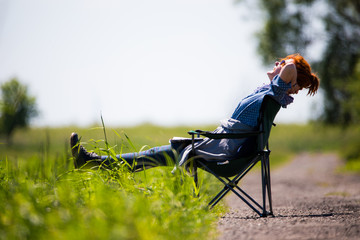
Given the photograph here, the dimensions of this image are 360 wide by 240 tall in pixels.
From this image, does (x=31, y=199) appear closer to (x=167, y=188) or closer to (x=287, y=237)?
(x=167, y=188)

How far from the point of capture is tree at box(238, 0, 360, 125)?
1573cm

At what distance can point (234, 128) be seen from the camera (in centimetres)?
358

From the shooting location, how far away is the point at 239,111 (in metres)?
3.67

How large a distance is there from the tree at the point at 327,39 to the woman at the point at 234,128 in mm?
12445

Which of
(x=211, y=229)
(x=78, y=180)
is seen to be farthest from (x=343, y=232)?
(x=78, y=180)

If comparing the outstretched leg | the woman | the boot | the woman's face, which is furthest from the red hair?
the boot

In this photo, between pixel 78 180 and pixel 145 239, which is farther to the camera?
pixel 78 180

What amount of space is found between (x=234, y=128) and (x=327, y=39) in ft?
46.4

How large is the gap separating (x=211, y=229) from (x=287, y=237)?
0.52 metres

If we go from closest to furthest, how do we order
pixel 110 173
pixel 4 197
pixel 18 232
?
pixel 18 232 → pixel 4 197 → pixel 110 173

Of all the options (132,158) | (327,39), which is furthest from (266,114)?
(327,39)

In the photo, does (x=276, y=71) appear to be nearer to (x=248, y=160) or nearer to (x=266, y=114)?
(x=266, y=114)

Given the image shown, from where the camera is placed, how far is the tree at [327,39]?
15.7 meters

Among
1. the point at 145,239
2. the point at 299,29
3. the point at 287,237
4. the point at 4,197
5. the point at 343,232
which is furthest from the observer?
the point at 299,29
